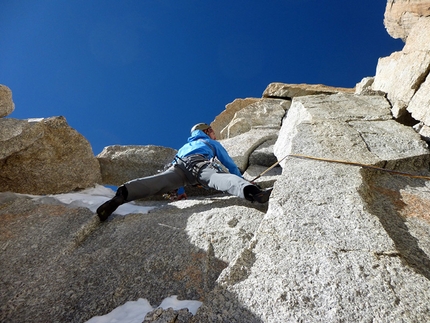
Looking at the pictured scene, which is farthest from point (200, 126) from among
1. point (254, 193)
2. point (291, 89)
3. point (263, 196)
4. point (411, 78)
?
point (291, 89)

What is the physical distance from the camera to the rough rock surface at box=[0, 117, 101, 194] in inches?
224

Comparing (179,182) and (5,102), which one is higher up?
(5,102)

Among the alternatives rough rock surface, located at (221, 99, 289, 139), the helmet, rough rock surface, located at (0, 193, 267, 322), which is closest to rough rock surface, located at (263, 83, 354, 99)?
rough rock surface, located at (221, 99, 289, 139)

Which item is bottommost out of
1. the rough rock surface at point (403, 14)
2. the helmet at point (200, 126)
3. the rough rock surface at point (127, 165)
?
the rough rock surface at point (127, 165)

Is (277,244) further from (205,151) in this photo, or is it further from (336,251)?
(205,151)

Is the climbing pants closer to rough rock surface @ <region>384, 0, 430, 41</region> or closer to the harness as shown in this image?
the harness

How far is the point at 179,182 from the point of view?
17.8ft

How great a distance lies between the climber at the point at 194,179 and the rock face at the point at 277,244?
33 centimetres

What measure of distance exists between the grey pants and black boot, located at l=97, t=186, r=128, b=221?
8 centimetres

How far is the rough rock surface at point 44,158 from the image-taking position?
5680 millimetres

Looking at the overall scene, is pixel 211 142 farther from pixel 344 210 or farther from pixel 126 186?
pixel 344 210

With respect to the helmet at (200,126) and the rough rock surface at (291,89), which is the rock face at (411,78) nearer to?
the rough rock surface at (291,89)

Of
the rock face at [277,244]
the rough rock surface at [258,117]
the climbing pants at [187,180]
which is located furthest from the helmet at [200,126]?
the rough rock surface at [258,117]

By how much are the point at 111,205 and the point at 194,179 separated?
152 centimetres
